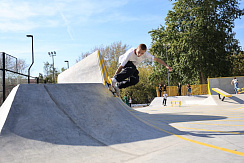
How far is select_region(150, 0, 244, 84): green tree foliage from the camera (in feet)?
90.8

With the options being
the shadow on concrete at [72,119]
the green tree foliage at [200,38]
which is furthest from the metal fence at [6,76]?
the green tree foliage at [200,38]

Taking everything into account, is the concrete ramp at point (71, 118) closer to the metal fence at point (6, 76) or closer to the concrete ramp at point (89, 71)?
the concrete ramp at point (89, 71)

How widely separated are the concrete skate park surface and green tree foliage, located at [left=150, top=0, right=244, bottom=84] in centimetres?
2501

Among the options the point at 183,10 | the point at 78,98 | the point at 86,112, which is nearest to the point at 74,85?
the point at 78,98

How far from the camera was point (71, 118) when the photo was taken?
167 inches

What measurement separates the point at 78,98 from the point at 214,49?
90.0ft

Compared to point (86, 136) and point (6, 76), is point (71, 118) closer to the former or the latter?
point (86, 136)

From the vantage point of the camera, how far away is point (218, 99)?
55.0 ft

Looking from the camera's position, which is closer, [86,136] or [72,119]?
[86,136]

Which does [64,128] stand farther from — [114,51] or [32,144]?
[114,51]

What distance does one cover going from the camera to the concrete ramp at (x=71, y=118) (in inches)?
140

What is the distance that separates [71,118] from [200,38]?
27.1m

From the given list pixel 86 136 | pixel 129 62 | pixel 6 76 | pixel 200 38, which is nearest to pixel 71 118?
pixel 86 136

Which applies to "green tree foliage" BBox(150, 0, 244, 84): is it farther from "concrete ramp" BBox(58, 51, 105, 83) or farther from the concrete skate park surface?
the concrete skate park surface
